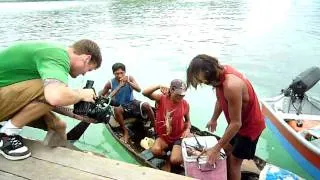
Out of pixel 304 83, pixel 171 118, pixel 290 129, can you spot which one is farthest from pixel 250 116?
pixel 304 83

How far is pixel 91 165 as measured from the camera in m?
3.11

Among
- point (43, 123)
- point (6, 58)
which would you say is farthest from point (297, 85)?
point (6, 58)

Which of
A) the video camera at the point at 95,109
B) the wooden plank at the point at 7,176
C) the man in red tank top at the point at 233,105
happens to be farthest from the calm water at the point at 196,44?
the wooden plank at the point at 7,176

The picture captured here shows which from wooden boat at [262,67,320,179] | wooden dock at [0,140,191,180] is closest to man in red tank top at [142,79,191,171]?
wooden boat at [262,67,320,179]

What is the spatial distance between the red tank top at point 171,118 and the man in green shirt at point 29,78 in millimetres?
2355

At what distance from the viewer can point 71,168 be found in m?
3.07

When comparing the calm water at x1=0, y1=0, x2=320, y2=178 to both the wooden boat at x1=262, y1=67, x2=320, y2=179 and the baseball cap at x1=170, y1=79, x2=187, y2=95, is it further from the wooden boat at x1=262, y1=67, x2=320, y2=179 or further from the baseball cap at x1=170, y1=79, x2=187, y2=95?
the baseball cap at x1=170, y1=79, x2=187, y2=95

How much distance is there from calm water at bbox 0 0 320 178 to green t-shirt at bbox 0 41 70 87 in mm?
3960

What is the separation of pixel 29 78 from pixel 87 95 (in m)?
0.55

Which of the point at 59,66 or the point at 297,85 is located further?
the point at 297,85

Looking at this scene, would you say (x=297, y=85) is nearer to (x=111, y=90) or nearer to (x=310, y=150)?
(x=310, y=150)

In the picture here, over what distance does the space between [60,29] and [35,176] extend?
26.9 metres

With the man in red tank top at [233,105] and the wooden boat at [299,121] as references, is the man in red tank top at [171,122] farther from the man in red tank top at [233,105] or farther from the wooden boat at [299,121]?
the wooden boat at [299,121]

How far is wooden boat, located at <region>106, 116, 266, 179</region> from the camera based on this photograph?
4992 mm
